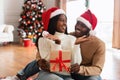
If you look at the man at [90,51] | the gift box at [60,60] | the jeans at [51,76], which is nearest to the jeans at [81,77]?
the man at [90,51]

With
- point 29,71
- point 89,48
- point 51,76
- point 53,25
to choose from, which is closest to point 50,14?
point 53,25

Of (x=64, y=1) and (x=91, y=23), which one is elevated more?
(x=64, y=1)

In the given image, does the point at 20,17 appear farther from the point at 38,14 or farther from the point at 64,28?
the point at 64,28

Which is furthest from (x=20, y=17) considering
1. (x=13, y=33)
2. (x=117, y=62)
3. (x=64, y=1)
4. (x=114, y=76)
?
(x=114, y=76)

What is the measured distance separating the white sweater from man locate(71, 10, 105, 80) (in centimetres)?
9

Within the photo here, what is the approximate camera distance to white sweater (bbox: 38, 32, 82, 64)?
1852 mm

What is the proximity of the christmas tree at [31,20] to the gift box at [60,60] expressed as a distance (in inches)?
215

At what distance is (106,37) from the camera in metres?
7.27

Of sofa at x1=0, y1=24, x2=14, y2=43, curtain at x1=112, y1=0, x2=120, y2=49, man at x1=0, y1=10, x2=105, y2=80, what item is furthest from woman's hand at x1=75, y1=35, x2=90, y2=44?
sofa at x1=0, y1=24, x2=14, y2=43

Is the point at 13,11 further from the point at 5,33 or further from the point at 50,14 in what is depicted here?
the point at 50,14

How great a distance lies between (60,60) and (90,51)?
12.3 inches

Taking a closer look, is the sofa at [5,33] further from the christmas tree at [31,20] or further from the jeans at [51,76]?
the jeans at [51,76]

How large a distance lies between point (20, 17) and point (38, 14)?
630mm

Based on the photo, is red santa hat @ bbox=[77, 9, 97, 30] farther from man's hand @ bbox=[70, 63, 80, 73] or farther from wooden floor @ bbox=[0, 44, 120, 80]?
wooden floor @ bbox=[0, 44, 120, 80]
